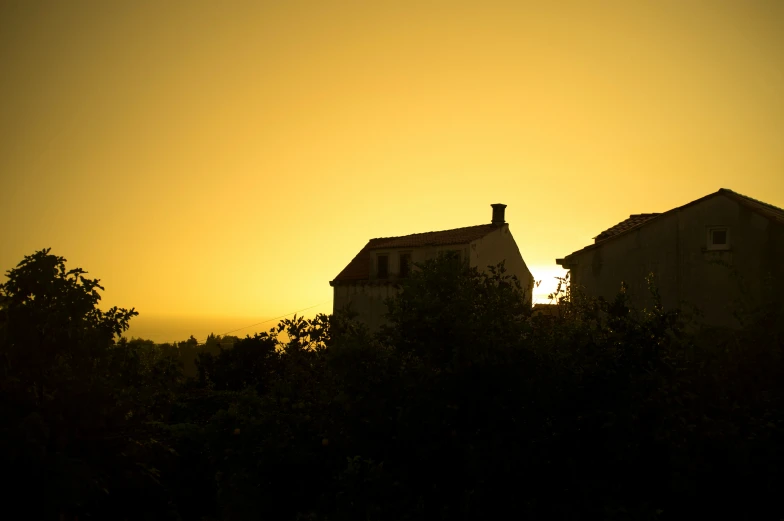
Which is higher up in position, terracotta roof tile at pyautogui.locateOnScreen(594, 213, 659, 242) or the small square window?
terracotta roof tile at pyautogui.locateOnScreen(594, 213, 659, 242)

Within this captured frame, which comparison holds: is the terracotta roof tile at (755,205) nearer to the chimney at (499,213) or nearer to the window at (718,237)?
the window at (718,237)

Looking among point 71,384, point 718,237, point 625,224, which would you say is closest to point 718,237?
point 718,237

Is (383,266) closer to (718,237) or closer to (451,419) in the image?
(718,237)

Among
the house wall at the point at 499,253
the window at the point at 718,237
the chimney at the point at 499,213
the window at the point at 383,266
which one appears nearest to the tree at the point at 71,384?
the window at the point at 718,237

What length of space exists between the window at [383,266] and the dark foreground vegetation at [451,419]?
27.6 meters

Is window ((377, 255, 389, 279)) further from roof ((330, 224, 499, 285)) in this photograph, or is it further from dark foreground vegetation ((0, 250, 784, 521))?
dark foreground vegetation ((0, 250, 784, 521))

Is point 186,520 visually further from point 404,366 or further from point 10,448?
point 404,366

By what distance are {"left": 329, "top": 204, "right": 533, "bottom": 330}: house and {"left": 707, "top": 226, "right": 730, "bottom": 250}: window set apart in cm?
1403

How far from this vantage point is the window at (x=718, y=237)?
70.2 ft

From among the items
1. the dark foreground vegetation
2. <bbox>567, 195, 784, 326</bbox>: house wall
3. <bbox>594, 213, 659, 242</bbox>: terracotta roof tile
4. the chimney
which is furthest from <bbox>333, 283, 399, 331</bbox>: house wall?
the dark foreground vegetation

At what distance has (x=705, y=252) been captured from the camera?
70.2ft

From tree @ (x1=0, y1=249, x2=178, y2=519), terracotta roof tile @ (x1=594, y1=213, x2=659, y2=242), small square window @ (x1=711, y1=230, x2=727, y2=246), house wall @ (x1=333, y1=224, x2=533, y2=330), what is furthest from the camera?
house wall @ (x1=333, y1=224, x2=533, y2=330)

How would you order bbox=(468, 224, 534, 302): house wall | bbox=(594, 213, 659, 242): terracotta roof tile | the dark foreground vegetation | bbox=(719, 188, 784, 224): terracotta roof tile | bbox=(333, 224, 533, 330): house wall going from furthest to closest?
bbox=(333, 224, 533, 330): house wall < bbox=(468, 224, 534, 302): house wall < bbox=(594, 213, 659, 242): terracotta roof tile < bbox=(719, 188, 784, 224): terracotta roof tile < the dark foreground vegetation

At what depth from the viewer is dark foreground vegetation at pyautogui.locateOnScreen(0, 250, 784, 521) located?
705 cm
